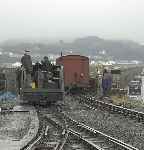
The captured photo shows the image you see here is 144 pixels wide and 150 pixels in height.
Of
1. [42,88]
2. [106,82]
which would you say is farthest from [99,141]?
[106,82]

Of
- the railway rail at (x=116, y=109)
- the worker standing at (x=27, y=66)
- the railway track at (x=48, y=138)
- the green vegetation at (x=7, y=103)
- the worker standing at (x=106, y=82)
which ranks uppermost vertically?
the worker standing at (x=27, y=66)

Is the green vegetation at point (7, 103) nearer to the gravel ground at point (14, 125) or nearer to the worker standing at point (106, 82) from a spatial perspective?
the gravel ground at point (14, 125)

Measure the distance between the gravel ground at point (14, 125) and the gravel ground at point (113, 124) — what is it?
2.42 metres

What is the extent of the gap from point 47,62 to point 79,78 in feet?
34.5

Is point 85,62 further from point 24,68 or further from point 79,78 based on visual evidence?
point 24,68

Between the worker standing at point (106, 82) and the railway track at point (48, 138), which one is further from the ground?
the worker standing at point (106, 82)

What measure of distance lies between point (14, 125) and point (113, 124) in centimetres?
382

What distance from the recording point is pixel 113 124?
1905 centimetres

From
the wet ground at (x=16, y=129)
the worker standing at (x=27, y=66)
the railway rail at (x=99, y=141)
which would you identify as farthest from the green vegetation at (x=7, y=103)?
the railway rail at (x=99, y=141)

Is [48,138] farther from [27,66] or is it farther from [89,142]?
[27,66]

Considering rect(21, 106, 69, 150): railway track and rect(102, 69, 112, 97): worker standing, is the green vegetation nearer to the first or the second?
rect(102, 69, 112, 97): worker standing

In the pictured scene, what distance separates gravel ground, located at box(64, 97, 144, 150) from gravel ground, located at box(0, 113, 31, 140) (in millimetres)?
2416

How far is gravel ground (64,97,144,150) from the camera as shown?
14.9 meters

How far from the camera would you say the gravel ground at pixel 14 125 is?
15.7m
